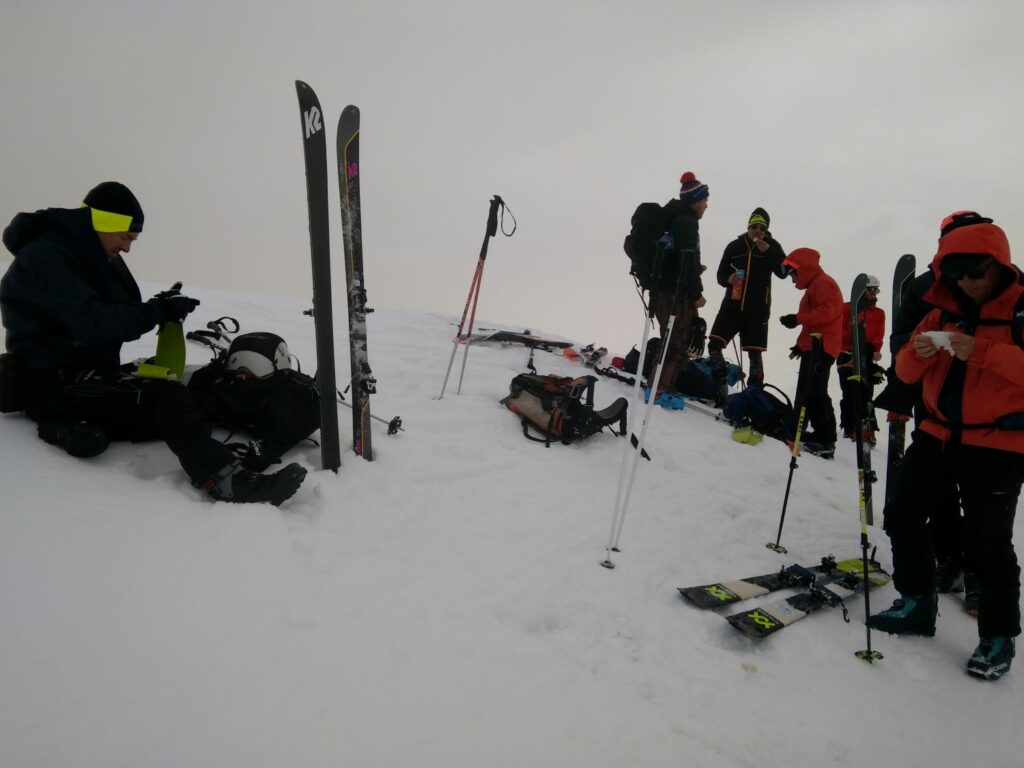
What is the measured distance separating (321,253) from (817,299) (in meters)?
5.09

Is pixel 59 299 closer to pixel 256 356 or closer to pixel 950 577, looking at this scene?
pixel 256 356

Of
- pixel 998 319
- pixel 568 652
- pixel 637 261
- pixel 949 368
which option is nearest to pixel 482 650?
pixel 568 652

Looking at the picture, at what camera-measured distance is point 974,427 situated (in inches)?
108

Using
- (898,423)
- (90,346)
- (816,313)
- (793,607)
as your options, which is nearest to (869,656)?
(793,607)

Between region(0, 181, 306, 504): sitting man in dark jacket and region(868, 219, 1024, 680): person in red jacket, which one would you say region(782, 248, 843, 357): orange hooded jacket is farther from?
region(0, 181, 306, 504): sitting man in dark jacket

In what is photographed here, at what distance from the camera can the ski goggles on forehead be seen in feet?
8.68

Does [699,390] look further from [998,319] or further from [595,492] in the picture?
[998,319]

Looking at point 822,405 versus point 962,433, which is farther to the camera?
point 822,405

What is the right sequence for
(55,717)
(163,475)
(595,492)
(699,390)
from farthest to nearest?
(699,390) → (595,492) → (163,475) → (55,717)

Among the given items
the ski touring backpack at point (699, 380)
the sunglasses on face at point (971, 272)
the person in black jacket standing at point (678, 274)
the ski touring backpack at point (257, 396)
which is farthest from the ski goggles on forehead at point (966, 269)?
the ski touring backpack at point (699, 380)

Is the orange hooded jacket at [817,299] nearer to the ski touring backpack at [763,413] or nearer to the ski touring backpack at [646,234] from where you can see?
the ski touring backpack at [763,413]

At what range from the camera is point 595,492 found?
4395 millimetres

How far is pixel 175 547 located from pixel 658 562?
8.80 feet

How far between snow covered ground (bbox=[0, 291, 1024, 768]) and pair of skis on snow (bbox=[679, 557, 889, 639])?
0.08 m
